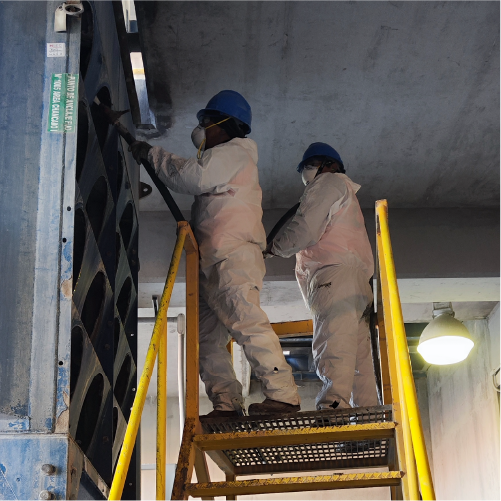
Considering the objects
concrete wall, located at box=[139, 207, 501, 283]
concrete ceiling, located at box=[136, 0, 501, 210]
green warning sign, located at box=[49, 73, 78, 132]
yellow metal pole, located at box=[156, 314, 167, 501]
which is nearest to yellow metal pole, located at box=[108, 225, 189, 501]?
yellow metal pole, located at box=[156, 314, 167, 501]

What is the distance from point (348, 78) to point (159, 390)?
315 centimetres

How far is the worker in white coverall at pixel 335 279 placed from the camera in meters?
4.55

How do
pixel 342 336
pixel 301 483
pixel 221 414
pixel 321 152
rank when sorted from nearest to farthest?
pixel 301 483, pixel 221 414, pixel 342 336, pixel 321 152

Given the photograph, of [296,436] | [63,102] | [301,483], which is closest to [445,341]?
[296,436]

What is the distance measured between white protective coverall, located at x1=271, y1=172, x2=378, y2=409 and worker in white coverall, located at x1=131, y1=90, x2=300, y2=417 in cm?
44

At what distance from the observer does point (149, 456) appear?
42.2ft

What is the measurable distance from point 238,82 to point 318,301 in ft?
6.55

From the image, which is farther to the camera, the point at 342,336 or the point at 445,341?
the point at 445,341

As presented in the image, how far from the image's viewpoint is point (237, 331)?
13.5ft

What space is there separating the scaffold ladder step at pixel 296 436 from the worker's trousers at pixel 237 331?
37 centimetres

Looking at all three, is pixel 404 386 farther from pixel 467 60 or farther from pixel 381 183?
pixel 381 183

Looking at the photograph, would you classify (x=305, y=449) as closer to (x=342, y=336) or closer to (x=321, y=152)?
(x=342, y=336)

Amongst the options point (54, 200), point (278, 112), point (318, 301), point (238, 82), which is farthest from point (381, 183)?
point (54, 200)

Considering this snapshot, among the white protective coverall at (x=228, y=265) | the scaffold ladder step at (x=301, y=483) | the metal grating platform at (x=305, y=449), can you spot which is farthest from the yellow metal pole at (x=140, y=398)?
the metal grating platform at (x=305, y=449)
